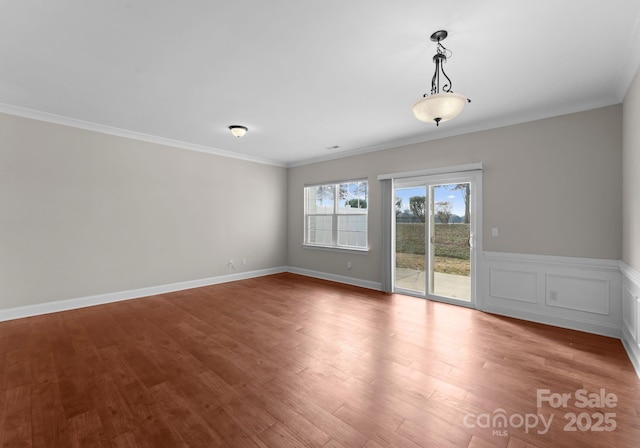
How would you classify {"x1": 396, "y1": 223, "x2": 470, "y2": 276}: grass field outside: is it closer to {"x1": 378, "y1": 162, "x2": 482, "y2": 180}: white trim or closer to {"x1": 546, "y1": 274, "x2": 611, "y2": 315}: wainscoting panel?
{"x1": 378, "y1": 162, "x2": 482, "y2": 180}: white trim

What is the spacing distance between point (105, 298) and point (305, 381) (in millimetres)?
4045

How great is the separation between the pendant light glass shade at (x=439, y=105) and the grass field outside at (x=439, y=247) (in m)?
2.61

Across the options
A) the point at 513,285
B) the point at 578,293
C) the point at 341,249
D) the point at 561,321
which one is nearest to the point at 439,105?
the point at 513,285

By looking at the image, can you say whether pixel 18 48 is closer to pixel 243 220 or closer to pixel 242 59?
pixel 242 59

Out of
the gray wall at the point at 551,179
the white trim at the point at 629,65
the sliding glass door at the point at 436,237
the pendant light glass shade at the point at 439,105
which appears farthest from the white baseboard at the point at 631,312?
the pendant light glass shade at the point at 439,105

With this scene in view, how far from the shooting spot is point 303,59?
8.48 feet

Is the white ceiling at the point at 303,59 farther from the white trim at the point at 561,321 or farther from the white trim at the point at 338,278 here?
the white trim at the point at 338,278

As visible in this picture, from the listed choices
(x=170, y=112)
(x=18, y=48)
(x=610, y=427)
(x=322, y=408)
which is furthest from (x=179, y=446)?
(x=170, y=112)

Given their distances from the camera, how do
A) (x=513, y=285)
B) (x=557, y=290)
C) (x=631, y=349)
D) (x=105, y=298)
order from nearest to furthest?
(x=631, y=349) < (x=557, y=290) < (x=513, y=285) < (x=105, y=298)

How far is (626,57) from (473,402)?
3360 millimetres

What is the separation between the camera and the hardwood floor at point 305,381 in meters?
1.76

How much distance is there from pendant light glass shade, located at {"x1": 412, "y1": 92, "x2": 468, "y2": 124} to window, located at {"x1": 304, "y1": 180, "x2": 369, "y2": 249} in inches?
131

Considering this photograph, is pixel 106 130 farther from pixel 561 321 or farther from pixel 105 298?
pixel 561 321

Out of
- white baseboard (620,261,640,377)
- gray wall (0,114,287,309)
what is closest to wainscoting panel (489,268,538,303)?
white baseboard (620,261,640,377)
